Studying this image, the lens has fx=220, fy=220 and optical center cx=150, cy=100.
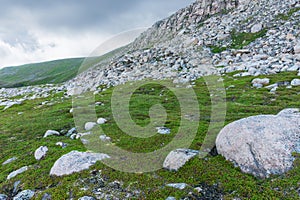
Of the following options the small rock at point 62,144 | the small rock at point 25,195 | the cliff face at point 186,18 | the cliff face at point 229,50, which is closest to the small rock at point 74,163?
the small rock at point 25,195

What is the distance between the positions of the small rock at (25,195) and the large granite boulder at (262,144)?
9361 mm

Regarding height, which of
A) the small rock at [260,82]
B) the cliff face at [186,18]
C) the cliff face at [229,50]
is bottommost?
the small rock at [260,82]

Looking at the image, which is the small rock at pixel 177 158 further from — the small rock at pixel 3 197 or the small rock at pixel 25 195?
the small rock at pixel 3 197

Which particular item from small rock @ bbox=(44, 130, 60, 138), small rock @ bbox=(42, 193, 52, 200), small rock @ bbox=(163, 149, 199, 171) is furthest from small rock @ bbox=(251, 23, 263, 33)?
small rock @ bbox=(42, 193, 52, 200)

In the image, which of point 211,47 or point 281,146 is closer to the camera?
point 281,146

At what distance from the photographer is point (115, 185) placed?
9.92 meters

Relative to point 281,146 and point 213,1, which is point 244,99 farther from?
point 213,1

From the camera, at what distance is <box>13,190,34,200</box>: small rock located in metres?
9.85

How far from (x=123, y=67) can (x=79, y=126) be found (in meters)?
43.0

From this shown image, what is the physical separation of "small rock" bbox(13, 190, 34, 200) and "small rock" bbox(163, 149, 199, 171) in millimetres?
6308

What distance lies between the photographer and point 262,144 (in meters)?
9.96

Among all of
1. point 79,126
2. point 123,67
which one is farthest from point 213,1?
point 79,126

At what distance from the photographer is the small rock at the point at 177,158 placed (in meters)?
10.8

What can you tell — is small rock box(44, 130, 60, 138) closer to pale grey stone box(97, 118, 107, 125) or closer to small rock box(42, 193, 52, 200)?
pale grey stone box(97, 118, 107, 125)
